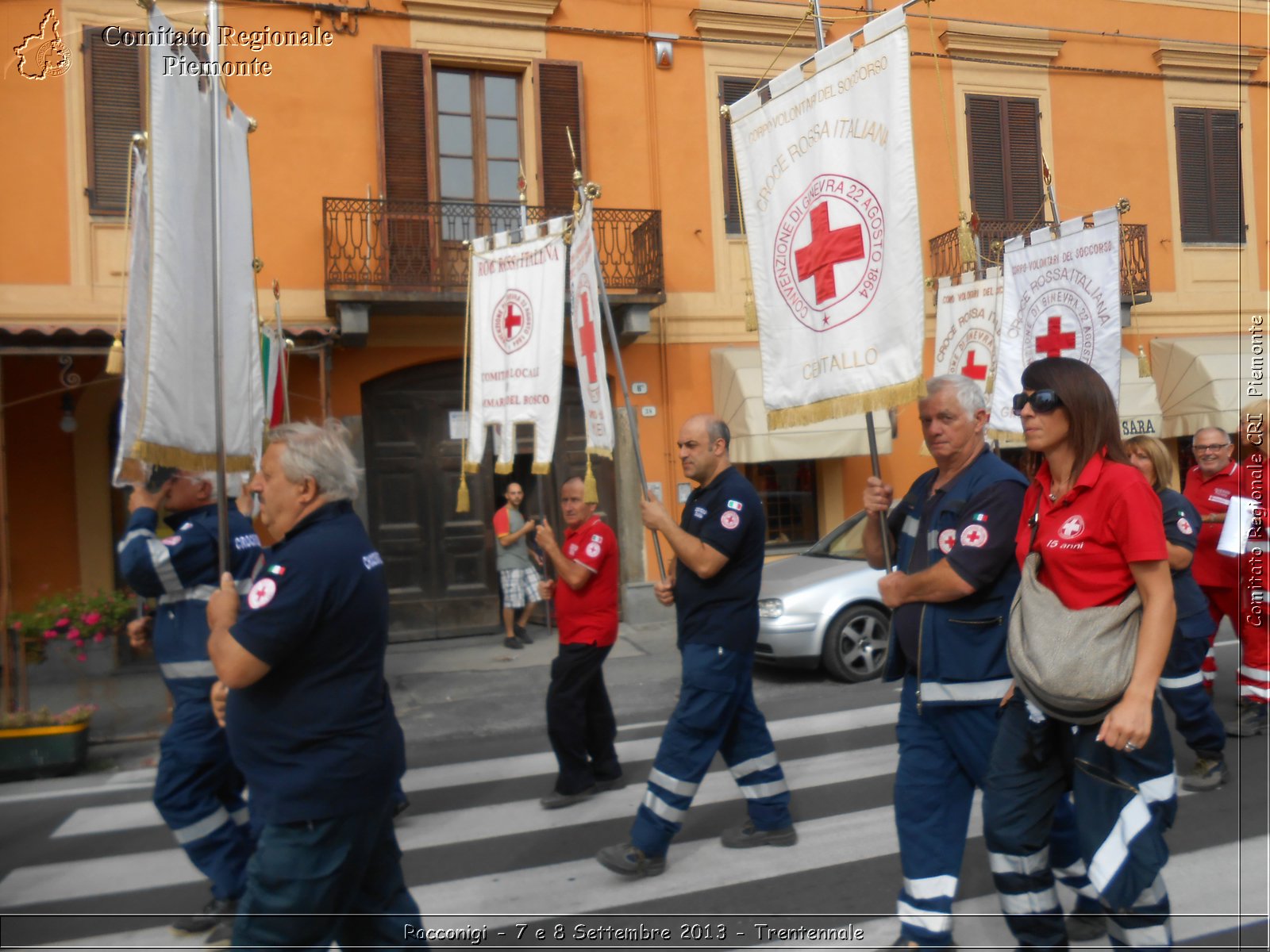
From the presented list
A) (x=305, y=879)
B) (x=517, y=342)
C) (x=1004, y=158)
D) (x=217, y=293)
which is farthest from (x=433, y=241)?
(x=305, y=879)

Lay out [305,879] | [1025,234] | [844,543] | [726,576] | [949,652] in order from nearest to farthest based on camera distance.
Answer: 1. [305,879]
2. [949,652]
3. [726,576]
4. [844,543]
5. [1025,234]

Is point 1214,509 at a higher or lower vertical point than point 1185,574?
higher

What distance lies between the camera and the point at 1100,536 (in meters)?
3.01

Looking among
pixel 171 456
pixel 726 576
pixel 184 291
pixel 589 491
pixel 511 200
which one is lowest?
pixel 726 576

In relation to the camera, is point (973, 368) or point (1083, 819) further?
Answer: point (973, 368)

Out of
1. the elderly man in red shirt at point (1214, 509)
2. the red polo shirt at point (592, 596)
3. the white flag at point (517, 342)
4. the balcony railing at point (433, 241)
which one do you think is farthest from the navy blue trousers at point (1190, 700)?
the balcony railing at point (433, 241)

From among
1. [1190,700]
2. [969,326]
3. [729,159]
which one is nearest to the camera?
[1190,700]

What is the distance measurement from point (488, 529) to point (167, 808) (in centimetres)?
881

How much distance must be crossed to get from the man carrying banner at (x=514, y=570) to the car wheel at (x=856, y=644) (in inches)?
158

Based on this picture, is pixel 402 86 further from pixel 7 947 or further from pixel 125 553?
pixel 7 947

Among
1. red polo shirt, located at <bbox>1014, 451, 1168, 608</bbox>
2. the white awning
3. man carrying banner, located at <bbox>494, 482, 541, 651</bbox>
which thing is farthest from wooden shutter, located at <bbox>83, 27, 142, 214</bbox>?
the white awning

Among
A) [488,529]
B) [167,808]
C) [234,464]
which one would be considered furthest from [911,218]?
[488,529]

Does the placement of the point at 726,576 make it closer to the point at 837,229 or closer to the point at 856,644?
the point at 837,229

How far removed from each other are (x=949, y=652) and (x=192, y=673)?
3016 mm
